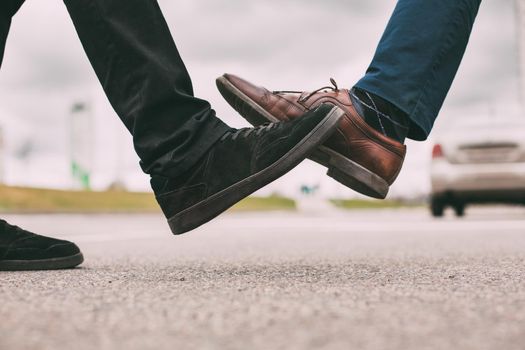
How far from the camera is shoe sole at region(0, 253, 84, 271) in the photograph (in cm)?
212

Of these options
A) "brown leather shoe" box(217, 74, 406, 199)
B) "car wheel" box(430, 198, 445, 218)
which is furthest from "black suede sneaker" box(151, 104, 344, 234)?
"car wheel" box(430, 198, 445, 218)

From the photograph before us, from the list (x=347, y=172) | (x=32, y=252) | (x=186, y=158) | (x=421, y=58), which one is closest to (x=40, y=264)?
(x=32, y=252)

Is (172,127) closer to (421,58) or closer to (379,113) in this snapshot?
(379,113)

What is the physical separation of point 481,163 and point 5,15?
6.98m

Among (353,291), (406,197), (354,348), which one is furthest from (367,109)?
(406,197)

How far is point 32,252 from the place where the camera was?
2152 millimetres

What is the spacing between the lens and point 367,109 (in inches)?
78.4

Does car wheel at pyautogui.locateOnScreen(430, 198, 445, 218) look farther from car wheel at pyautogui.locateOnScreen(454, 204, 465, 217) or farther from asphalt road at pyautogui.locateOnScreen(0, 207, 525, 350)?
asphalt road at pyautogui.locateOnScreen(0, 207, 525, 350)

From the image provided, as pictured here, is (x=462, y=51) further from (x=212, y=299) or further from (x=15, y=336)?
(x=15, y=336)

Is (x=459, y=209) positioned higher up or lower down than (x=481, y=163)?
lower down


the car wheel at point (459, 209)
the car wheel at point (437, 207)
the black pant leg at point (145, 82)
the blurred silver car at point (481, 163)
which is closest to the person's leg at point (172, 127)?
the black pant leg at point (145, 82)

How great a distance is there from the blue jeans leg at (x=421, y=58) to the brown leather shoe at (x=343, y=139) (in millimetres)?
Result: 102

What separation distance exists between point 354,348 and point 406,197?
78801 mm

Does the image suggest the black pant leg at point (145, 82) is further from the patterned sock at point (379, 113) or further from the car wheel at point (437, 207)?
the car wheel at point (437, 207)
